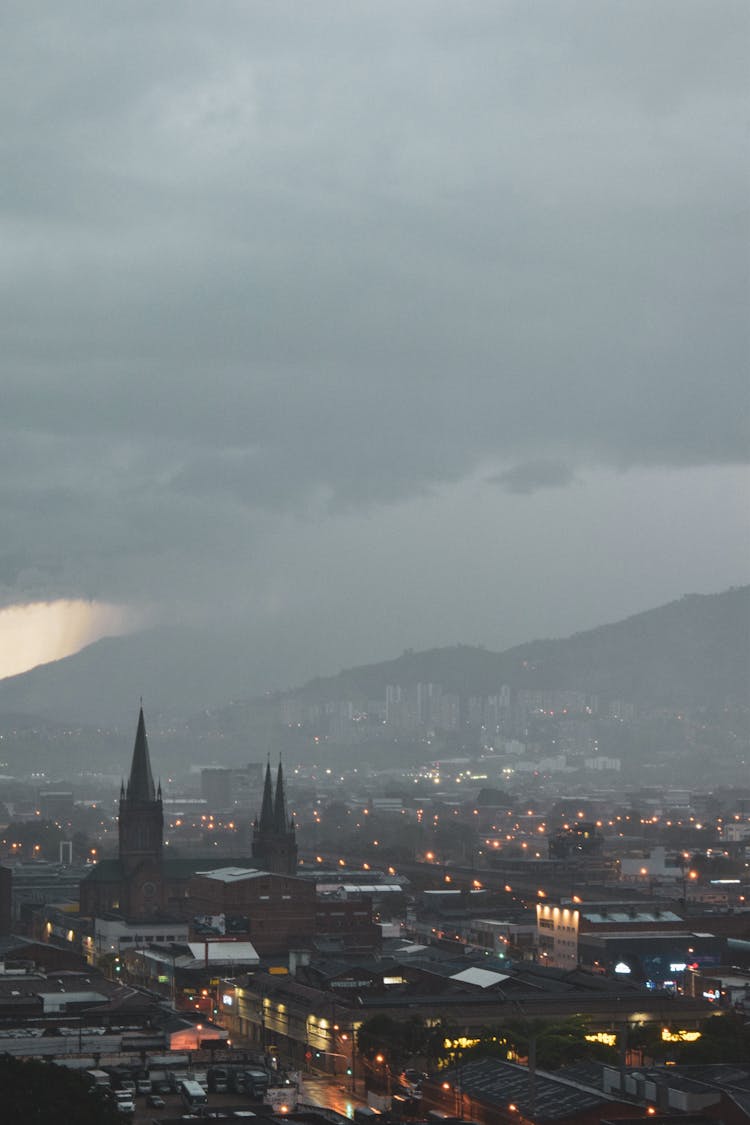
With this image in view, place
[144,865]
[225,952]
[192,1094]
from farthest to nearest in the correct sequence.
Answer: [144,865] → [225,952] → [192,1094]

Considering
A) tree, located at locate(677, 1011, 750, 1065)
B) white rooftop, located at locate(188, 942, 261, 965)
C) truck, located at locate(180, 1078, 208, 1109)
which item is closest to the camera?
truck, located at locate(180, 1078, 208, 1109)

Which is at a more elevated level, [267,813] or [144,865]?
[267,813]

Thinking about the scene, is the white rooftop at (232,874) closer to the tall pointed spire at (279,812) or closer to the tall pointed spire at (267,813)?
the tall pointed spire at (267,813)

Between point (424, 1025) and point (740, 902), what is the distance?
198 ft

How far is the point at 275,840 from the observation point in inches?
4727

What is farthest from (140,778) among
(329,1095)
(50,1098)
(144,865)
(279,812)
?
(50,1098)

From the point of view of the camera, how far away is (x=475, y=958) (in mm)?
84500

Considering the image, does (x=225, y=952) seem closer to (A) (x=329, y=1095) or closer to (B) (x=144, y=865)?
(B) (x=144, y=865)

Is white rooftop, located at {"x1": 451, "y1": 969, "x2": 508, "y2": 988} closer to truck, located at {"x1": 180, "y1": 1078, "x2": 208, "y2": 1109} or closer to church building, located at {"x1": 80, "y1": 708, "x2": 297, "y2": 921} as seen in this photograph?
truck, located at {"x1": 180, "y1": 1078, "x2": 208, "y2": 1109}

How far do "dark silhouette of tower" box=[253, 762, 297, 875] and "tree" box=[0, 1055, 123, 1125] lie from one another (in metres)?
71.7

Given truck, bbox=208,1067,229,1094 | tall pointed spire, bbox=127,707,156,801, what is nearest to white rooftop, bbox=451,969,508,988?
truck, bbox=208,1067,229,1094

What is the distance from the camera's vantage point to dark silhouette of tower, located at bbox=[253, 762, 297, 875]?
119 meters

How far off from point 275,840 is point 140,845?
8.98 m

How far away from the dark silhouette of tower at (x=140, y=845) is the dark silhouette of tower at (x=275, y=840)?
681 cm
